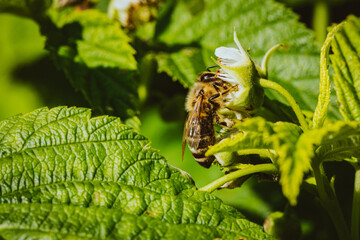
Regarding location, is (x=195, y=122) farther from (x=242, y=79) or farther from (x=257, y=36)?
(x=257, y=36)

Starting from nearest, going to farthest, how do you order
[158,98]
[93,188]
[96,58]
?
1. [93,188]
2. [96,58]
3. [158,98]

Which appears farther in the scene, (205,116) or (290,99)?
(205,116)

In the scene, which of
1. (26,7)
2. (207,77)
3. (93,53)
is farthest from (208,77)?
(26,7)

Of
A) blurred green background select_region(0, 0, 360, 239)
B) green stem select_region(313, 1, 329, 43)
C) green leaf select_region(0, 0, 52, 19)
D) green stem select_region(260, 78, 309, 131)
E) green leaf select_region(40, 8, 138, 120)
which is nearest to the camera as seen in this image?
green stem select_region(260, 78, 309, 131)

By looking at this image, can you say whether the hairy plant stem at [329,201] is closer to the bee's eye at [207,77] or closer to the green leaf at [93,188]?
the green leaf at [93,188]

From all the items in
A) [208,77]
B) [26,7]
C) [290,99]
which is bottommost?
[290,99]

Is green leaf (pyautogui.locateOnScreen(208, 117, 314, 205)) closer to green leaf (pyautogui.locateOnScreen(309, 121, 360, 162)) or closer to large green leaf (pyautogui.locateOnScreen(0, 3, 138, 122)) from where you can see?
green leaf (pyautogui.locateOnScreen(309, 121, 360, 162))

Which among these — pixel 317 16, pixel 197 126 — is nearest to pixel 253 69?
pixel 197 126

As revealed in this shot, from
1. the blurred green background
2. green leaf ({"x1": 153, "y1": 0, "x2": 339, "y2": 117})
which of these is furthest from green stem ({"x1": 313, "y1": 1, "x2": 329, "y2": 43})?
green leaf ({"x1": 153, "y1": 0, "x2": 339, "y2": 117})
